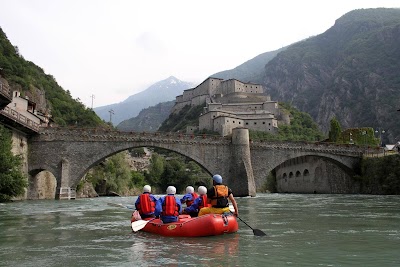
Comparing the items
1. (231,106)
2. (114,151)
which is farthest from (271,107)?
(114,151)

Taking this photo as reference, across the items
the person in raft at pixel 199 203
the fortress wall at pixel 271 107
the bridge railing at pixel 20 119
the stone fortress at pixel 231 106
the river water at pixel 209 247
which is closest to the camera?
the river water at pixel 209 247

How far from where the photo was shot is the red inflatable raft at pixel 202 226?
11.6 meters

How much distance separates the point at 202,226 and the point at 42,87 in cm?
6268

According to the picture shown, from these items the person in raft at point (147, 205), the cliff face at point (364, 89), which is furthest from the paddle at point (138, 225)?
the cliff face at point (364, 89)

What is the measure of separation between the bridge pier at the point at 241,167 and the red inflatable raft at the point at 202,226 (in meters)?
28.9

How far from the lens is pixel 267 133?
10681cm

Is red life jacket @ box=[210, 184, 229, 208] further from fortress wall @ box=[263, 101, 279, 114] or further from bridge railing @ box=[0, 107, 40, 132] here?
fortress wall @ box=[263, 101, 279, 114]

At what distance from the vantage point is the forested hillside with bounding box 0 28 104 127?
58.0 meters

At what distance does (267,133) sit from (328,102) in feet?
212

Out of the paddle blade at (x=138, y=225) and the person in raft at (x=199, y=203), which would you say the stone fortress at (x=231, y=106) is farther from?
the paddle blade at (x=138, y=225)

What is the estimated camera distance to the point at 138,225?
505 inches

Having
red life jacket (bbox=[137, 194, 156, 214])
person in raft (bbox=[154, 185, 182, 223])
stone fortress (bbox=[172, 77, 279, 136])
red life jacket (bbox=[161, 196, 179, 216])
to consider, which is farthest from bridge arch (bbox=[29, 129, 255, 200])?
stone fortress (bbox=[172, 77, 279, 136])

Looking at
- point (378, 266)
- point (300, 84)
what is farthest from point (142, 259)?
point (300, 84)

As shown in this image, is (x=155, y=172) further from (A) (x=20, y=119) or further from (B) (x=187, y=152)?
(A) (x=20, y=119)
